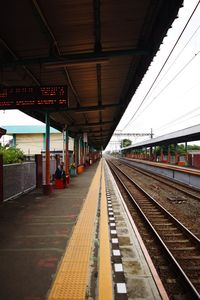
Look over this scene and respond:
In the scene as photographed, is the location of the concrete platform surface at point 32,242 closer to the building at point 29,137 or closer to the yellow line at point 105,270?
the yellow line at point 105,270

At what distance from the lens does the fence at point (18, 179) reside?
11.2 meters

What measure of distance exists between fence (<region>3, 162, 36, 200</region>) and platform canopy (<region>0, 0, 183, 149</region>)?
354cm

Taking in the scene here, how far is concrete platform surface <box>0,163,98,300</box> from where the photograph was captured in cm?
405

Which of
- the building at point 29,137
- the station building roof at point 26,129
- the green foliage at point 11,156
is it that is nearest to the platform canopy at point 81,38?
the green foliage at point 11,156

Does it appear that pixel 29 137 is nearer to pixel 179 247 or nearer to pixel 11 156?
pixel 11 156

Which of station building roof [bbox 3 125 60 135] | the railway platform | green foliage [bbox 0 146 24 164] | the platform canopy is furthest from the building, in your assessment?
the railway platform

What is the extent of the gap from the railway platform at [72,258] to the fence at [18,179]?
1.99 m

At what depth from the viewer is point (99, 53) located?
777 centimetres

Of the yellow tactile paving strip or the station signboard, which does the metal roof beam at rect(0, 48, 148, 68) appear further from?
the yellow tactile paving strip

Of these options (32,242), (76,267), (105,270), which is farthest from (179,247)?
(32,242)

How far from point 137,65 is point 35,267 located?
22.9 feet

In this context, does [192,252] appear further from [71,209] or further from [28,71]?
[28,71]

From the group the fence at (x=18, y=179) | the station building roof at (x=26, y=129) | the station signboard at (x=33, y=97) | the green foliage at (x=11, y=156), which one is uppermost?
the station building roof at (x=26, y=129)

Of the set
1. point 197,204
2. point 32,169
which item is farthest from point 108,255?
point 32,169
